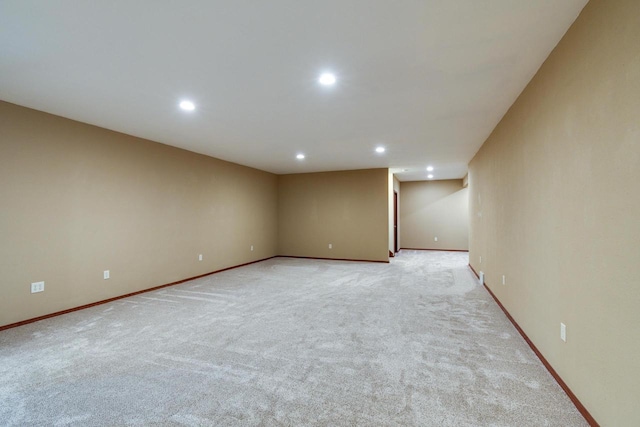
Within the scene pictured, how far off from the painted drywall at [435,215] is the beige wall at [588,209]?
7002 millimetres

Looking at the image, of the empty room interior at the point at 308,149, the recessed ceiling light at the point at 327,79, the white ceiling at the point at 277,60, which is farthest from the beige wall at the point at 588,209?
the recessed ceiling light at the point at 327,79

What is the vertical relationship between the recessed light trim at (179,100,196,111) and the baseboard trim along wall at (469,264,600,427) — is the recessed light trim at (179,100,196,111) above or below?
above

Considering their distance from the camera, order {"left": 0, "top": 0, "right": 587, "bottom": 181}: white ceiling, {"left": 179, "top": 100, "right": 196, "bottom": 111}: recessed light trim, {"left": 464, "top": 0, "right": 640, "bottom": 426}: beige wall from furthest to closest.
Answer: {"left": 179, "top": 100, "right": 196, "bottom": 111}: recessed light trim
{"left": 0, "top": 0, "right": 587, "bottom": 181}: white ceiling
{"left": 464, "top": 0, "right": 640, "bottom": 426}: beige wall

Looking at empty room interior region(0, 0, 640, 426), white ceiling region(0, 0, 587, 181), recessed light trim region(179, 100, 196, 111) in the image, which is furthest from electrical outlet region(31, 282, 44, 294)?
recessed light trim region(179, 100, 196, 111)

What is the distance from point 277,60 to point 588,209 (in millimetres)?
2261

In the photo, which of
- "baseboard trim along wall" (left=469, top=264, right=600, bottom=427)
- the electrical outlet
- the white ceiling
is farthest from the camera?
the electrical outlet

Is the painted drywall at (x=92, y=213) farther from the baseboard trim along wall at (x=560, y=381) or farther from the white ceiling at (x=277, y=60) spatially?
the baseboard trim along wall at (x=560, y=381)

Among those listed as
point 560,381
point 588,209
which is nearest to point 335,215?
point 560,381

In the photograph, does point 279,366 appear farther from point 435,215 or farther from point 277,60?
point 435,215

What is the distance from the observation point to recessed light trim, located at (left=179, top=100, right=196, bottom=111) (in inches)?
121

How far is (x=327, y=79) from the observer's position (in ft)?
8.43

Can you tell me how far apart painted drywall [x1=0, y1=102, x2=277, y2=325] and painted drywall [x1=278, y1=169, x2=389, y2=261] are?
96.4 inches

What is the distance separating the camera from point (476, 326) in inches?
119

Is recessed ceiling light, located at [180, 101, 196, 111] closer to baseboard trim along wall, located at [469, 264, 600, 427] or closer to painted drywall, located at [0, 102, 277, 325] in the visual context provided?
painted drywall, located at [0, 102, 277, 325]
